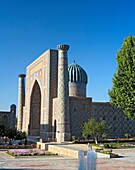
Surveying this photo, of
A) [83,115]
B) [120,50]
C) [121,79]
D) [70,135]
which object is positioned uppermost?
[120,50]

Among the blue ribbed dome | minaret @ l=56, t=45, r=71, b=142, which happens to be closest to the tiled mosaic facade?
the blue ribbed dome

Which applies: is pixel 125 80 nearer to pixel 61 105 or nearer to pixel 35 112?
pixel 61 105

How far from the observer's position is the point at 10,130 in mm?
23406

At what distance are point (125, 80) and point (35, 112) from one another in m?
18.8

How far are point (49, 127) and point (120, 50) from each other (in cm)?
1185

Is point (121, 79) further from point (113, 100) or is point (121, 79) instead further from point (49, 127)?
point (49, 127)

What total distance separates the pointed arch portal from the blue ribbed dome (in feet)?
15.3

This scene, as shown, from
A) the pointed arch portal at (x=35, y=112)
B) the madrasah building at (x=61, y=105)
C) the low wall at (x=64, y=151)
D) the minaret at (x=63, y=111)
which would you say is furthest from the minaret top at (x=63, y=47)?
the pointed arch portal at (x=35, y=112)

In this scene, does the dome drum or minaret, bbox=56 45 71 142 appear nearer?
minaret, bbox=56 45 71 142

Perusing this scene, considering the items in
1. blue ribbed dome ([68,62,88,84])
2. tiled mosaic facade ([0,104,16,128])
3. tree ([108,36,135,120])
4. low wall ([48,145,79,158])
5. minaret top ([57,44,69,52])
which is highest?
minaret top ([57,44,69,52])

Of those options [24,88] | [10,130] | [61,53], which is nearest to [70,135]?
[10,130]

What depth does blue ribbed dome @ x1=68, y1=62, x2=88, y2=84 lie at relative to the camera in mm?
30562

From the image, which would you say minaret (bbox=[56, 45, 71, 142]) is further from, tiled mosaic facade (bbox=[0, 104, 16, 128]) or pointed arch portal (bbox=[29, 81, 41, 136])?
tiled mosaic facade (bbox=[0, 104, 16, 128])

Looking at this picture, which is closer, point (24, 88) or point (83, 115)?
point (83, 115)
